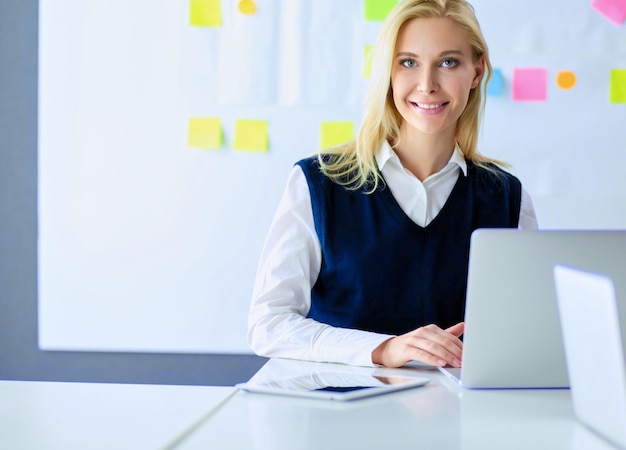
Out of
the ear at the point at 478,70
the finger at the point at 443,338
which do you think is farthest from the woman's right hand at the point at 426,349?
the ear at the point at 478,70

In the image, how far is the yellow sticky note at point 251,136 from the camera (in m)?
2.61

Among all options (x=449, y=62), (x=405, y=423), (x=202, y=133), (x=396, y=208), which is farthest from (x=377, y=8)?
Answer: (x=405, y=423)

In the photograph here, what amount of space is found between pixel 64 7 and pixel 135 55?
0.95ft

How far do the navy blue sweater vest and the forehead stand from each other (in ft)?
1.07

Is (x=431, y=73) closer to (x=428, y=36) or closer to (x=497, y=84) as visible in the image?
(x=428, y=36)

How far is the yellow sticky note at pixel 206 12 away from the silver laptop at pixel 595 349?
1.93 meters

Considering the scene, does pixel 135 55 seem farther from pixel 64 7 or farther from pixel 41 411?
pixel 41 411

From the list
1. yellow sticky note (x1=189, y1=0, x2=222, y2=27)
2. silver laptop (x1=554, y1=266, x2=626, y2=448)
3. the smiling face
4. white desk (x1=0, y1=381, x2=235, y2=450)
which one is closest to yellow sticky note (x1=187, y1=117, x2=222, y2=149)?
yellow sticky note (x1=189, y1=0, x2=222, y2=27)

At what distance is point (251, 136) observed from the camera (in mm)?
2619

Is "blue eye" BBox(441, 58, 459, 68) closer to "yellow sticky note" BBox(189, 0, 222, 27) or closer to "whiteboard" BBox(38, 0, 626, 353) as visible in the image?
"whiteboard" BBox(38, 0, 626, 353)

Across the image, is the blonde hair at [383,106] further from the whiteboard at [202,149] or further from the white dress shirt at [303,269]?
the whiteboard at [202,149]

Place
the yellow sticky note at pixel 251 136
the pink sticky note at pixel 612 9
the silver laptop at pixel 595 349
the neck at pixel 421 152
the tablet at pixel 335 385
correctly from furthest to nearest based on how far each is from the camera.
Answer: the yellow sticky note at pixel 251 136 < the pink sticky note at pixel 612 9 < the neck at pixel 421 152 < the tablet at pixel 335 385 < the silver laptop at pixel 595 349

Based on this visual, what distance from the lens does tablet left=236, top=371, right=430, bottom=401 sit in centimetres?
105

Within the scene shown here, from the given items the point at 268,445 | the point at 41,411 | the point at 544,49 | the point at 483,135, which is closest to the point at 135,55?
the point at 483,135
